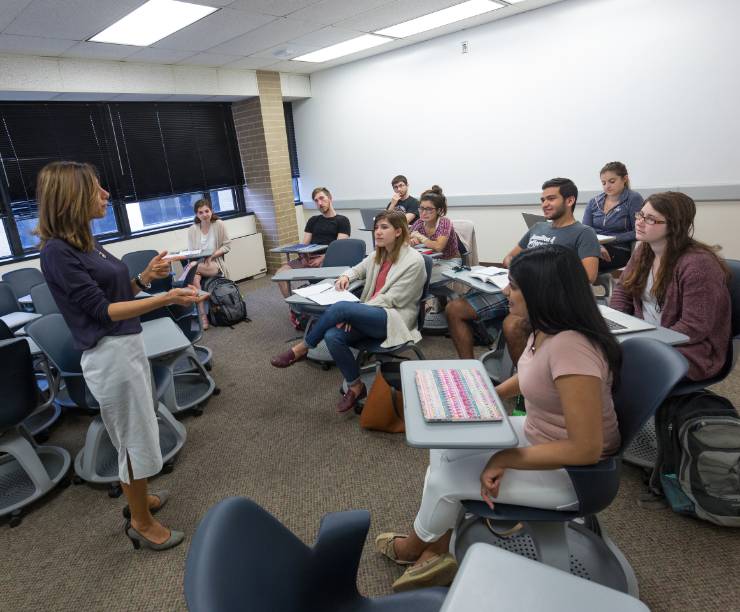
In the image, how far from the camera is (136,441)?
1.73 meters

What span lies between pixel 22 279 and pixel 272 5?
10.6 feet

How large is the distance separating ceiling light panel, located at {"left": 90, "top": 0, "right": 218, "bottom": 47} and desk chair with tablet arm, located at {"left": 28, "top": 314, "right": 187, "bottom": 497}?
2.65 meters

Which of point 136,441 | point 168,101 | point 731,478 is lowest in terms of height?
point 731,478

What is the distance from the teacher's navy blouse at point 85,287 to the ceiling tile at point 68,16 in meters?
2.61

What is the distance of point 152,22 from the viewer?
12.5ft

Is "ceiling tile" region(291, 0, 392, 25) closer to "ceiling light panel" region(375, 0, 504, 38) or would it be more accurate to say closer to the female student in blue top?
"ceiling light panel" region(375, 0, 504, 38)

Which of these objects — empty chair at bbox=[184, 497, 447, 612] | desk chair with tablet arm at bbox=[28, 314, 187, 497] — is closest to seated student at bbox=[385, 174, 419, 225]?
desk chair with tablet arm at bbox=[28, 314, 187, 497]

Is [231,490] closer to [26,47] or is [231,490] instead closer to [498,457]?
[498,457]

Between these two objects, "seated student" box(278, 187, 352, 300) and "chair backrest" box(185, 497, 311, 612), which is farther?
"seated student" box(278, 187, 352, 300)

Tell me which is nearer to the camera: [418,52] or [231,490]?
[231,490]

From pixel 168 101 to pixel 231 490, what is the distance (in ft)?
18.0

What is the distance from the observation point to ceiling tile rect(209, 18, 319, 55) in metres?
4.26

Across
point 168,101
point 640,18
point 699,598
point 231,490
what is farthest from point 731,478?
point 168,101

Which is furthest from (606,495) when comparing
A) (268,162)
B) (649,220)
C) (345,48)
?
(268,162)
